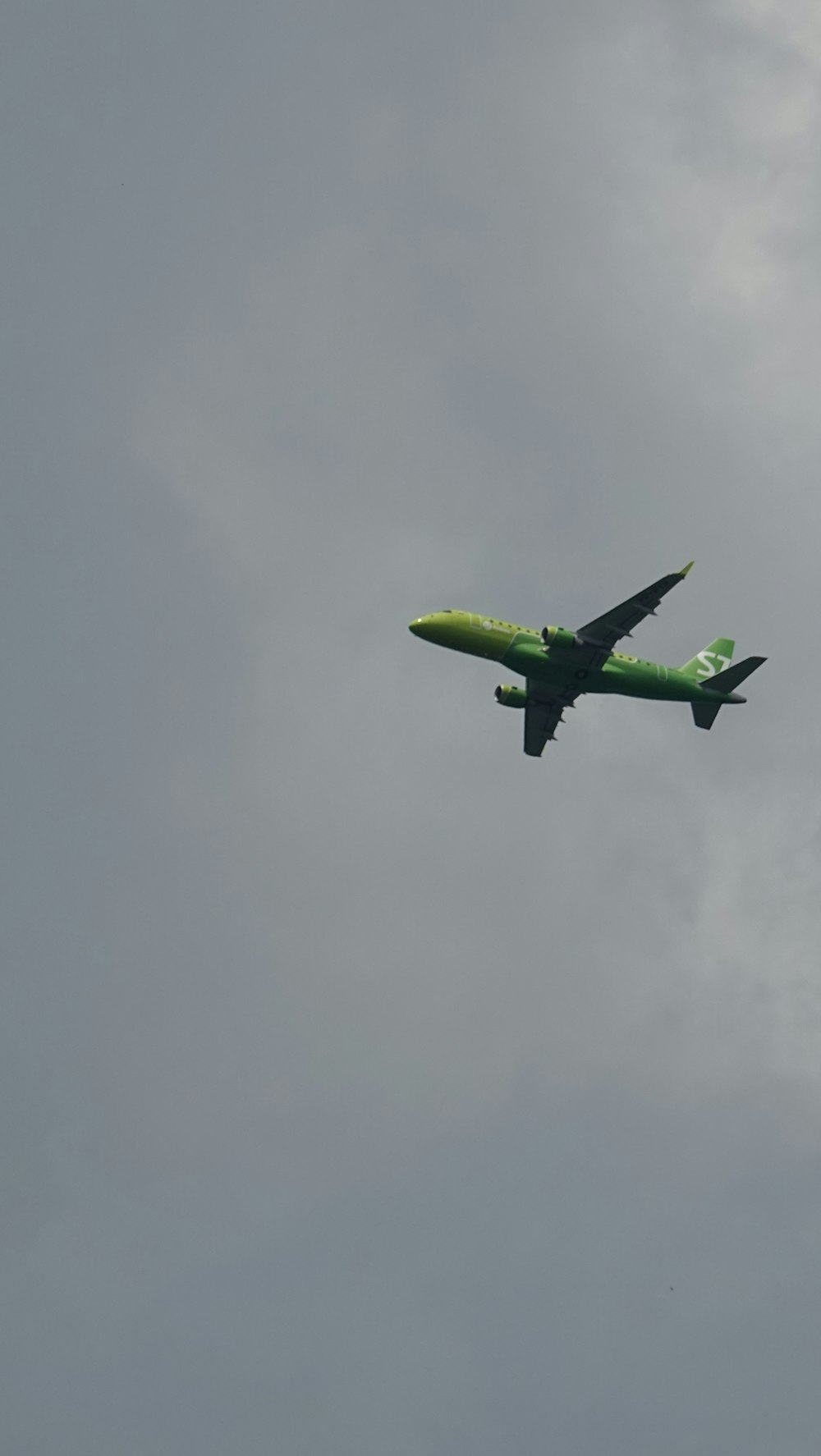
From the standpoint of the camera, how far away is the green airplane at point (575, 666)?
102312 millimetres

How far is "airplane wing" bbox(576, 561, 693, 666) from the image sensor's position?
325 ft

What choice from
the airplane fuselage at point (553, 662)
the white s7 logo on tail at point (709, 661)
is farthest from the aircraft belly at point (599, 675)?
the white s7 logo on tail at point (709, 661)

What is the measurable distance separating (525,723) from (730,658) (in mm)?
15790

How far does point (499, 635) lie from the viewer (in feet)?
342

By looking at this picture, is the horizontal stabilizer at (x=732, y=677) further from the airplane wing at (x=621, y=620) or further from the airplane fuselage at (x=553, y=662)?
the airplane wing at (x=621, y=620)

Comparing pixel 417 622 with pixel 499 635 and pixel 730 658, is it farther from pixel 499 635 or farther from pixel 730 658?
pixel 730 658

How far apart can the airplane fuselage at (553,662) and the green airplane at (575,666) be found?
5 cm

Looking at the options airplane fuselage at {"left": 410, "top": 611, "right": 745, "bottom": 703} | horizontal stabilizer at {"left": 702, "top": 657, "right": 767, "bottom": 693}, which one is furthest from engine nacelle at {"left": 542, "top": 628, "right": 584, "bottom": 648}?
horizontal stabilizer at {"left": 702, "top": 657, "right": 767, "bottom": 693}

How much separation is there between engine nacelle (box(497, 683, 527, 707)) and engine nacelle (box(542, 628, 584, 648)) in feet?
31.4

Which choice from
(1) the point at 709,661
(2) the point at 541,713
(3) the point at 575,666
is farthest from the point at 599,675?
(1) the point at 709,661

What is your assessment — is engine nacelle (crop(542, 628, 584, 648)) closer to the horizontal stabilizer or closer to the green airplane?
the green airplane

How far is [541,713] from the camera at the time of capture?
113 metres

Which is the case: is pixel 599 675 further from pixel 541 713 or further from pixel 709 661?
pixel 709 661

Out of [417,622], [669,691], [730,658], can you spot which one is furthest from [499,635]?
[730,658]
